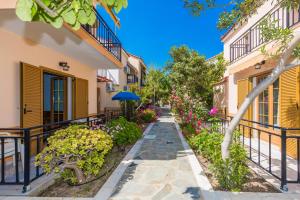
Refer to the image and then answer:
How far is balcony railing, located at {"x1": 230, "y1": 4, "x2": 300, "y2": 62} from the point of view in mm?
7250

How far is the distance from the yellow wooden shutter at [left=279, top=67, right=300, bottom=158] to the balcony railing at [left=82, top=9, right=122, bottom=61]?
6.84 metres

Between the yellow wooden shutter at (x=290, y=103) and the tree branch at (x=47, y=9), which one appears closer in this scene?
the tree branch at (x=47, y=9)

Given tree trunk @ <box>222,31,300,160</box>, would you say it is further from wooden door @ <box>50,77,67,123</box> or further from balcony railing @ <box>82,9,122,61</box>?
wooden door @ <box>50,77,67,123</box>

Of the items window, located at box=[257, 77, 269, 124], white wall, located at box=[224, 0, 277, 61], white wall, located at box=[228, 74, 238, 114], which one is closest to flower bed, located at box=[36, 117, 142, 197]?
white wall, located at box=[224, 0, 277, 61]

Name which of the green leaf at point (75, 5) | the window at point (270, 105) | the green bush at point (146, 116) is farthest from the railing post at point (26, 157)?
the green bush at point (146, 116)

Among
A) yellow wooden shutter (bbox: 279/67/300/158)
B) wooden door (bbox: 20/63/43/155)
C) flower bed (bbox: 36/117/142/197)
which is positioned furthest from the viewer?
yellow wooden shutter (bbox: 279/67/300/158)

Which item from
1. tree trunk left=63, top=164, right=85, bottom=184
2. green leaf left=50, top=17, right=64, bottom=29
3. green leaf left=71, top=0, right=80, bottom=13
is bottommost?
tree trunk left=63, top=164, right=85, bottom=184

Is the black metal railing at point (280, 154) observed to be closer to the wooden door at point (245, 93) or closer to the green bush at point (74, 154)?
the wooden door at point (245, 93)

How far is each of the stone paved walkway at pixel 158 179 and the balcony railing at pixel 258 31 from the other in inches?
182

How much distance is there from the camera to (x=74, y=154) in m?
4.27

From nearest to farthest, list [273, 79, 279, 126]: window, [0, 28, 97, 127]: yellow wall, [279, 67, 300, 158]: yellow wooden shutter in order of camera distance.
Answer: [0, 28, 97, 127]: yellow wall
[279, 67, 300, 158]: yellow wooden shutter
[273, 79, 279, 126]: window

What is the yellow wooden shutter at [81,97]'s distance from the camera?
32.7 feet

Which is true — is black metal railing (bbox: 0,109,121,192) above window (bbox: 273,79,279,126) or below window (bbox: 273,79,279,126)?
below

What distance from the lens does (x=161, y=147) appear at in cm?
831
